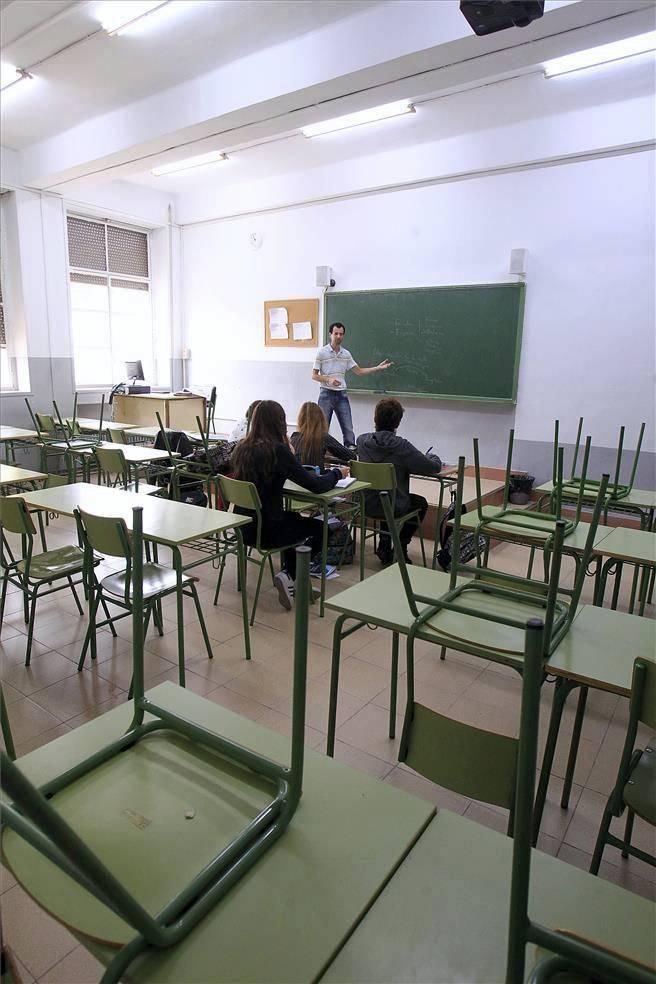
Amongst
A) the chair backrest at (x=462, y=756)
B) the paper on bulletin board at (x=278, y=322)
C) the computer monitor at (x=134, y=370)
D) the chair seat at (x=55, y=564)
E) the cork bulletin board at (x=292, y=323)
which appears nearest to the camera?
the chair backrest at (x=462, y=756)

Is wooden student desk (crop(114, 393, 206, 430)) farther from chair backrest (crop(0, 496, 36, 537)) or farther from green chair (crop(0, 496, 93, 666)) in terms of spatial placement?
chair backrest (crop(0, 496, 36, 537))

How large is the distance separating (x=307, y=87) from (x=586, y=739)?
13.7ft

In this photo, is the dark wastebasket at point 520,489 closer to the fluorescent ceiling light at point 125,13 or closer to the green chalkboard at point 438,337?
the green chalkboard at point 438,337

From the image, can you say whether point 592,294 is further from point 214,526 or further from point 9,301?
point 9,301

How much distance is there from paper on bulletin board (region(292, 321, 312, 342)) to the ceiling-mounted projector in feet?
14.2

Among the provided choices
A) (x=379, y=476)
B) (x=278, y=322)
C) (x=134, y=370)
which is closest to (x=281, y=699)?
(x=379, y=476)

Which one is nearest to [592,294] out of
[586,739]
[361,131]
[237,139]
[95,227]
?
[361,131]

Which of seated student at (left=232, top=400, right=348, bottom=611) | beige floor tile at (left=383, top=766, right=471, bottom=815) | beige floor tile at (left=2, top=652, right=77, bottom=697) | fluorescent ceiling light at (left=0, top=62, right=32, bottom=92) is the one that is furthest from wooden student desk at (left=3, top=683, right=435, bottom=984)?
fluorescent ceiling light at (left=0, top=62, right=32, bottom=92)

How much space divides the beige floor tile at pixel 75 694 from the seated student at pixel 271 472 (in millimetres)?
1007

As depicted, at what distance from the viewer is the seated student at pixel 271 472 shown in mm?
3080

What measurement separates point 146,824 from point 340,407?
220 inches

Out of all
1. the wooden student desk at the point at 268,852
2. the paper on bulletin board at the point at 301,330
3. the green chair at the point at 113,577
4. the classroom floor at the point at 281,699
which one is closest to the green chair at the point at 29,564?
the green chair at the point at 113,577

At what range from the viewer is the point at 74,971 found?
128 centimetres

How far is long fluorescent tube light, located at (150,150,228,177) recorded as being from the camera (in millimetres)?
6328
